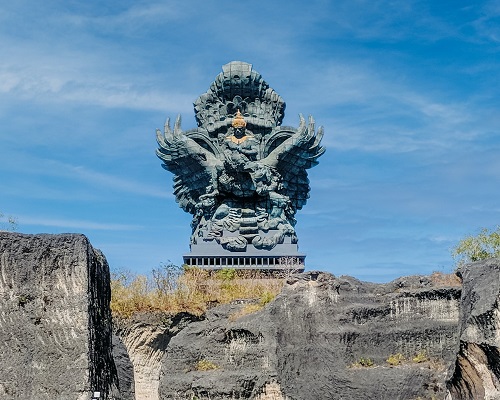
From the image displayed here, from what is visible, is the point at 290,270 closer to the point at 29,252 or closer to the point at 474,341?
the point at 474,341

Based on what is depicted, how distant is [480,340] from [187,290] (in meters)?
22.9

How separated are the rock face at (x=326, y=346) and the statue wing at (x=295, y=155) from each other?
2658 cm

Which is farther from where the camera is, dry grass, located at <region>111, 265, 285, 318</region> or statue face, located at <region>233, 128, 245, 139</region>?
statue face, located at <region>233, 128, 245, 139</region>

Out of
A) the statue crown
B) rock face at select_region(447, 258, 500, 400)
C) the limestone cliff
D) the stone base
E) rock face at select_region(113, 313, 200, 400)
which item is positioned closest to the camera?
rock face at select_region(447, 258, 500, 400)

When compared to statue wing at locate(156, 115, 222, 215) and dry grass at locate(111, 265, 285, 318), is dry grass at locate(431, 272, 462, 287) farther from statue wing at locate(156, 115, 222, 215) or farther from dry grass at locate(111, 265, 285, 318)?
statue wing at locate(156, 115, 222, 215)

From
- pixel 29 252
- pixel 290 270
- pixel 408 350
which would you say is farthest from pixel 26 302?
pixel 290 270

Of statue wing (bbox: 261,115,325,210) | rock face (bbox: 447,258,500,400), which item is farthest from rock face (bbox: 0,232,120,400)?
statue wing (bbox: 261,115,325,210)

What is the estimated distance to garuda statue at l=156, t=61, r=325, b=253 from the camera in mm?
46500

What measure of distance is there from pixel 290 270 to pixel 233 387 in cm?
2550

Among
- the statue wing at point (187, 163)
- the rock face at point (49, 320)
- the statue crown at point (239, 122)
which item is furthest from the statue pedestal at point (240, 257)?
the rock face at point (49, 320)

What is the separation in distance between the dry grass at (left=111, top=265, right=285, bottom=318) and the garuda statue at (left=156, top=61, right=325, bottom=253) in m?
3.19

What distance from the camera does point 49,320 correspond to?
25.3ft

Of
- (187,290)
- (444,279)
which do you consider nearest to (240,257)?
(187,290)

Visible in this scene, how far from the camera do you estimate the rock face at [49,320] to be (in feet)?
24.9
